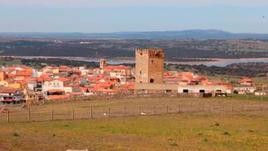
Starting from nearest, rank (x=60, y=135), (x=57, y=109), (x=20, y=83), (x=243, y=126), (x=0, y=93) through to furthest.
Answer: (x=60, y=135), (x=243, y=126), (x=57, y=109), (x=0, y=93), (x=20, y=83)

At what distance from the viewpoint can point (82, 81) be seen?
110500mm

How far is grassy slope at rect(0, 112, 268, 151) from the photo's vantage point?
1083 inches

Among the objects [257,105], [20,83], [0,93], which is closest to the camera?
[257,105]

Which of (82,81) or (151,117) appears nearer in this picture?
(151,117)

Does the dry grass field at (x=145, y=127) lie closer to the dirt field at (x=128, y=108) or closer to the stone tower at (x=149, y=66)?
the dirt field at (x=128, y=108)

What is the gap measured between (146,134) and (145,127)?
3.59 meters

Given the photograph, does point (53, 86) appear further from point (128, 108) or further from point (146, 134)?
point (146, 134)

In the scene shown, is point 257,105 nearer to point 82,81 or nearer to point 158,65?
point 158,65

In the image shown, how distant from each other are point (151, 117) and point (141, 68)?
3327 centimetres

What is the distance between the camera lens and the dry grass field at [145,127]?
91.7ft

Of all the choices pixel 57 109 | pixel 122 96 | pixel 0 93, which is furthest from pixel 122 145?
pixel 0 93

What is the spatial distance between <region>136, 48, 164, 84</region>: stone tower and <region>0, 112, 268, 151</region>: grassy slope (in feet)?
99.5

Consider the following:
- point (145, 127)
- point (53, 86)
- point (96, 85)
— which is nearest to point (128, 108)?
point (145, 127)

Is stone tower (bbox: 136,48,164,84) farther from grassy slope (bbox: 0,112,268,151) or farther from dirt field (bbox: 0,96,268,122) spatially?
grassy slope (bbox: 0,112,268,151)
